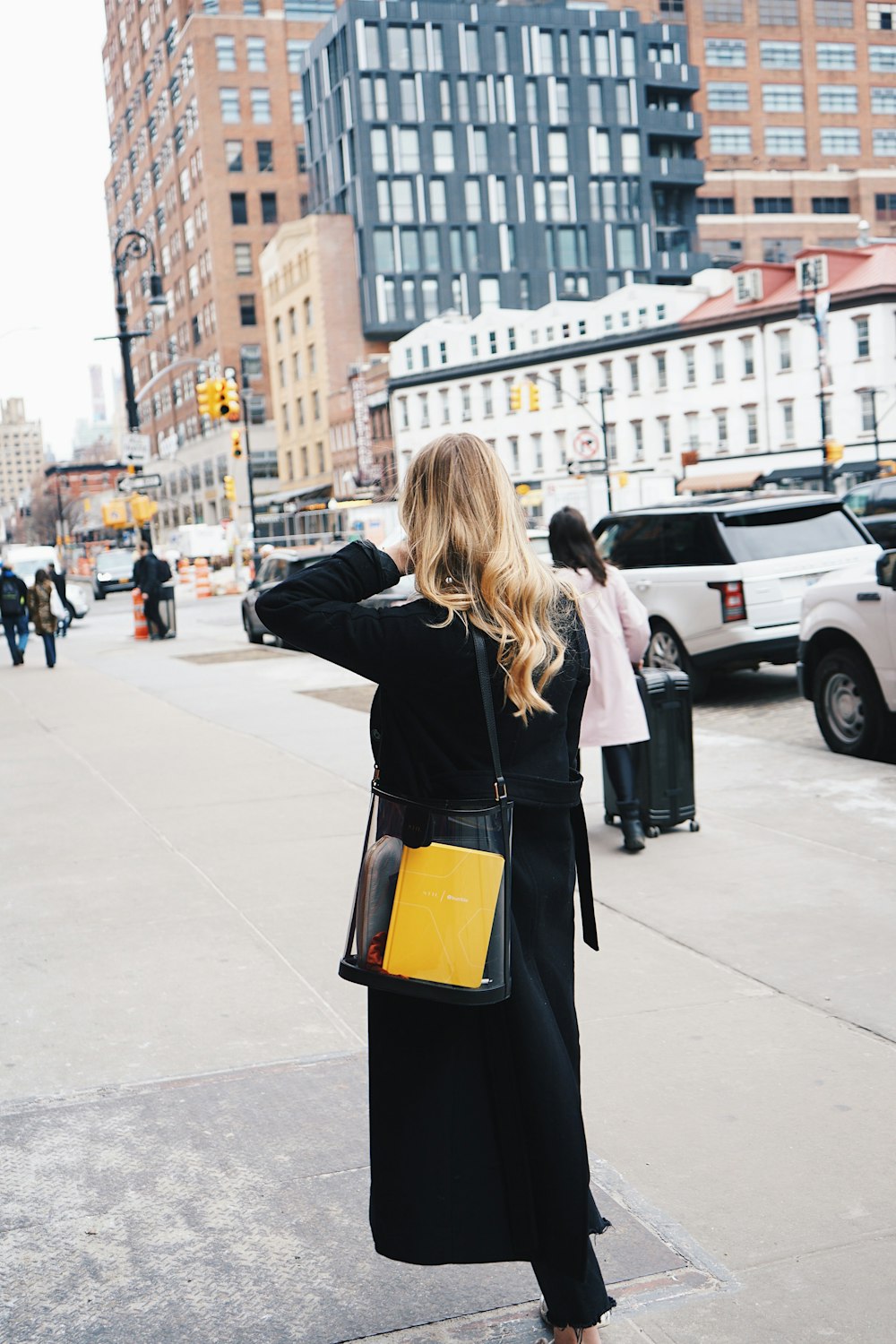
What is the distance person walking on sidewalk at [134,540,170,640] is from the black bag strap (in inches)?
997

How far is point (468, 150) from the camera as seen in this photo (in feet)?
300

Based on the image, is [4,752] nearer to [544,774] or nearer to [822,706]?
[822,706]

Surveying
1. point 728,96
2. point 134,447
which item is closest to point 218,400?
point 134,447

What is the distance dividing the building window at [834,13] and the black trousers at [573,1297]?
392 ft

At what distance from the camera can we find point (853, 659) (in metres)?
10.3

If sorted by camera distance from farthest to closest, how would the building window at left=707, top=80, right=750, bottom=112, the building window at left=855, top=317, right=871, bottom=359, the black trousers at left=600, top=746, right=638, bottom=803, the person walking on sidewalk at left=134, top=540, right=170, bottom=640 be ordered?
the building window at left=707, top=80, right=750, bottom=112 → the building window at left=855, top=317, right=871, bottom=359 → the person walking on sidewalk at left=134, top=540, right=170, bottom=640 → the black trousers at left=600, top=746, right=638, bottom=803

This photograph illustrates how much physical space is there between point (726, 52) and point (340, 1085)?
11423 centimetres

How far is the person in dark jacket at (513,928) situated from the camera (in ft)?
9.15

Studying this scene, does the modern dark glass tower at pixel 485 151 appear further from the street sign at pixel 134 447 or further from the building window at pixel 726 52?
the street sign at pixel 134 447

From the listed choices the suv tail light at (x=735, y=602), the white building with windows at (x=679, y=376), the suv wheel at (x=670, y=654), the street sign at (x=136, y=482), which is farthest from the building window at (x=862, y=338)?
the suv tail light at (x=735, y=602)

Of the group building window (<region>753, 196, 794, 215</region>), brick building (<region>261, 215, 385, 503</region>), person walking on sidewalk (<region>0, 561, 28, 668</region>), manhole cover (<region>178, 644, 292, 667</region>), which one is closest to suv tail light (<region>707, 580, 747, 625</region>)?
manhole cover (<region>178, 644, 292, 667</region>)

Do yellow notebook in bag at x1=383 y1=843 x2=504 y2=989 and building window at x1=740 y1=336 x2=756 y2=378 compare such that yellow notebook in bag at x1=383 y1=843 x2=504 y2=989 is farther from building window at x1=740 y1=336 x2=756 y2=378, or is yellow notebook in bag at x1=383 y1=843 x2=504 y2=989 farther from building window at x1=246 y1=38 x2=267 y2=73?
building window at x1=246 y1=38 x2=267 y2=73

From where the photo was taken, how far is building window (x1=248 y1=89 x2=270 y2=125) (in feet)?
348

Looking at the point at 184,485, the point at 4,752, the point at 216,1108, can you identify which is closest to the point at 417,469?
the point at 216,1108
